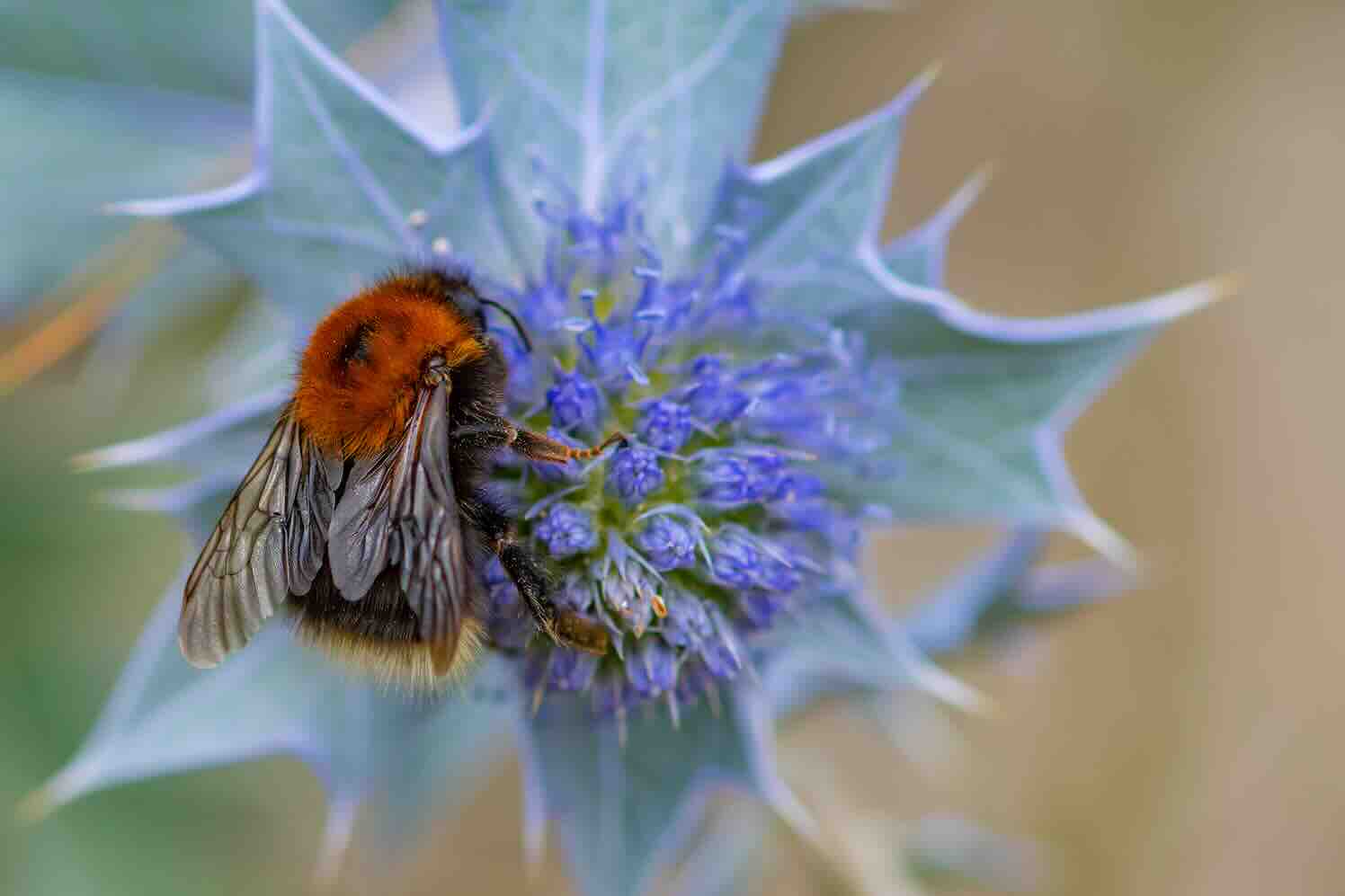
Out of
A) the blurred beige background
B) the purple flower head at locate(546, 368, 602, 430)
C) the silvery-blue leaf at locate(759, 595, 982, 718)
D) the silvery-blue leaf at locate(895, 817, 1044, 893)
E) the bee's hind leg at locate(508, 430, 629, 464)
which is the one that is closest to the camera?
the bee's hind leg at locate(508, 430, 629, 464)

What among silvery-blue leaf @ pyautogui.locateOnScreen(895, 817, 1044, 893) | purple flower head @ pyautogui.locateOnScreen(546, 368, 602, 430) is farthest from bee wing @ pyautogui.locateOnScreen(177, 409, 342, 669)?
silvery-blue leaf @ pyautogui.locateOnScreen(895, 817, 1044, 893)

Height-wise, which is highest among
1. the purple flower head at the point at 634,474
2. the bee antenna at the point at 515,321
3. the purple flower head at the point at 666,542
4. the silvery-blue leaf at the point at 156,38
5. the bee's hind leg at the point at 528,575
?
the silvery-blue leaf at the point at 156,38

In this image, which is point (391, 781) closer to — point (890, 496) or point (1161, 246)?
point (890, 496)

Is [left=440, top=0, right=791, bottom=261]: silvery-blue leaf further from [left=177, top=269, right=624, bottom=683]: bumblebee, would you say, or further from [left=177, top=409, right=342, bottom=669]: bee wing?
[left=177, top=409, right=342, bottom=669]: bee wing

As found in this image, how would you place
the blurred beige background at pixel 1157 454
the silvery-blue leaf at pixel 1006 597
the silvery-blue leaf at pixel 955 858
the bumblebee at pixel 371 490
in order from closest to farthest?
1. the bumblebee at pixel 371 490
2. the silvery-blue leaf at pixel 1006 597
3. the silvery-blue leaf at pixel 955 858
4. the blurred beige background at pixel 1157 454

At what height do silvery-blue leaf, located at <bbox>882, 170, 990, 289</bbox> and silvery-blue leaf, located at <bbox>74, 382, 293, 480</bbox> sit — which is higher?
silvery-blue leaf, located at <bbox>882, 170, 990, 289</bbox>

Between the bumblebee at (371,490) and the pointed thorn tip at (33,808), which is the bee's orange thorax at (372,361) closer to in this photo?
the bumblebee at (371,490)

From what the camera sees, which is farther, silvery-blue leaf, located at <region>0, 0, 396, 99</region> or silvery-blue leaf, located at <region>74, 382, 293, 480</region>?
silvery-blue leaf, located at <region>0, 0, 396, 99</region>

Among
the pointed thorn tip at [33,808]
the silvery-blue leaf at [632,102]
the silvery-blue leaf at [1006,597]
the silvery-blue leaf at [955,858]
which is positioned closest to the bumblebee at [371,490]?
the silvery-blue leaf at [632,102]
